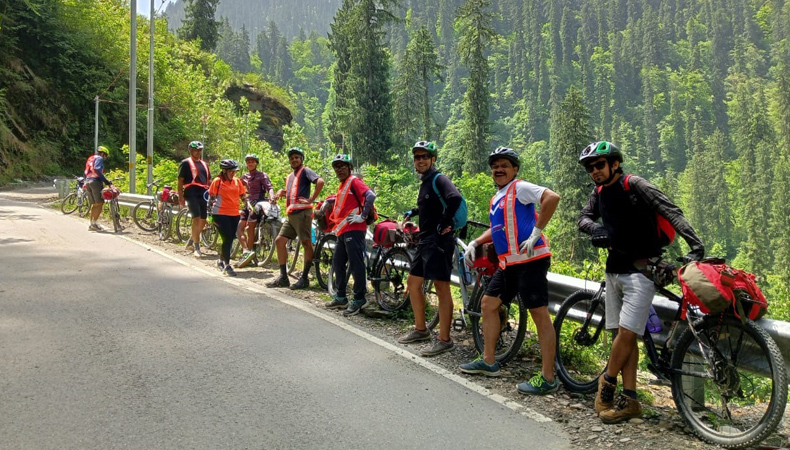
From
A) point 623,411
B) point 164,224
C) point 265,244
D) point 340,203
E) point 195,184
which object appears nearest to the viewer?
point 623,411

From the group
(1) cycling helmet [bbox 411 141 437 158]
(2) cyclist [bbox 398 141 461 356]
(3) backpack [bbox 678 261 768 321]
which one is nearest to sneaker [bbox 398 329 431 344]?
(2) cyclist [bbox 398 141 461 356]

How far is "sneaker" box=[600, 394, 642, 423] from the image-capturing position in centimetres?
442

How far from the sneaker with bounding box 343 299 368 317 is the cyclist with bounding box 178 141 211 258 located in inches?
214

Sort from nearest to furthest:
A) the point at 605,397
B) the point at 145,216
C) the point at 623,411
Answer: the point at 623,411, the point at 605,397, the point at 145,216

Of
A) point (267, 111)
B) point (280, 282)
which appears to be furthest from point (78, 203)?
point (267, 111)

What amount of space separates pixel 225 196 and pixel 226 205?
0.16 meters

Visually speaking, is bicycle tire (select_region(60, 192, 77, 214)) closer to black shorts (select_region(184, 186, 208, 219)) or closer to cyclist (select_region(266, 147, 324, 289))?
black shorts (select_region(184, 186, 208, 219))

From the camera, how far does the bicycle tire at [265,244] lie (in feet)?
35.9

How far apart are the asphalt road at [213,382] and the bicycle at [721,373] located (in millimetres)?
933

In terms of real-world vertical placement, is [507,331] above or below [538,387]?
above

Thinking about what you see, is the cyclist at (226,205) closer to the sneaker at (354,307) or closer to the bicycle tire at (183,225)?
the sneaker at (354,307)

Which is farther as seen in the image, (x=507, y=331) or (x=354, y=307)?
(x=354, y=307)

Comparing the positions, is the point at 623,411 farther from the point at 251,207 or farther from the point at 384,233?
the point at 251,207

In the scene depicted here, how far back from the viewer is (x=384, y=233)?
758cm
